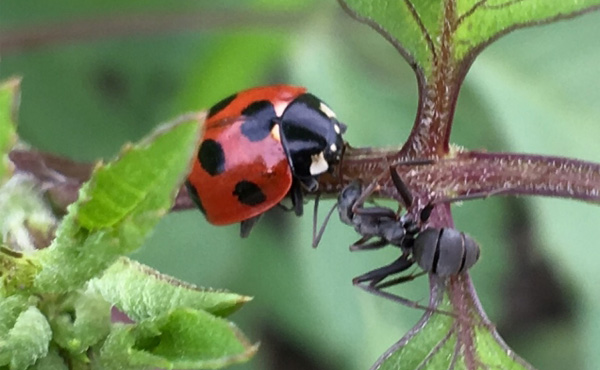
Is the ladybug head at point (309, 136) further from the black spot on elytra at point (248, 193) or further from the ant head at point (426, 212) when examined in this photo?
the ant head at point (426, 212)

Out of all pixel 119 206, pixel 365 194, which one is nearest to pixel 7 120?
pixel 119 206

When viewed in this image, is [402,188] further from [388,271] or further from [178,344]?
[178,344]

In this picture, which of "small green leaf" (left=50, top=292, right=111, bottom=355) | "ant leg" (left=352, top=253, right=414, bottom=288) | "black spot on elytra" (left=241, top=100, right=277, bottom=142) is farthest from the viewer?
"black spot on elytra" (left=241, top=100, right=277, bottom=142)

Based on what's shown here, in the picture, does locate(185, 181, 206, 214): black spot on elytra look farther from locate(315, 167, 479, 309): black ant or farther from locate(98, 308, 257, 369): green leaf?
locate(98, 308, 257, 369): green leaf

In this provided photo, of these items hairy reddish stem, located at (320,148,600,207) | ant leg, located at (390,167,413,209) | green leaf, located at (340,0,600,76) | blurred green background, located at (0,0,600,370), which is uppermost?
green leaf, located at (340,0,600,76)

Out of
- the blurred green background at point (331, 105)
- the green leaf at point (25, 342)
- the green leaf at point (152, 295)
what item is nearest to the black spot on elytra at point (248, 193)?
the green leaf at point (152, 295)

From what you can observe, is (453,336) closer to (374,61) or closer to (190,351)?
(190,351)

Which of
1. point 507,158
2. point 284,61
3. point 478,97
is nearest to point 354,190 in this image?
point 507,158

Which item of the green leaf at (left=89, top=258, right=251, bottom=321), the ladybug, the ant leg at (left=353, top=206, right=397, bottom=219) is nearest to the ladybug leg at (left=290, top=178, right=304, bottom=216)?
the ladybug
